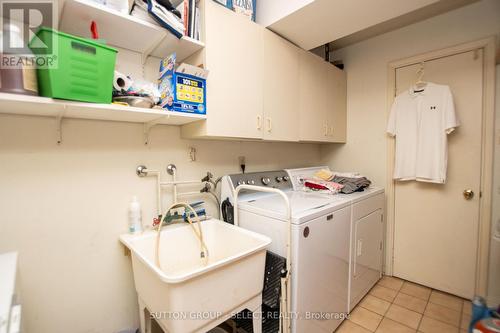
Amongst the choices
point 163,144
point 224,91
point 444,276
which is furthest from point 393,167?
point 163,144

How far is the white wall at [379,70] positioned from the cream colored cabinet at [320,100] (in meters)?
0.16

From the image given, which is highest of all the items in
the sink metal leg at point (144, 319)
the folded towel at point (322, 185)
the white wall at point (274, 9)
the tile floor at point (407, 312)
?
the white wall at point (274, 9)

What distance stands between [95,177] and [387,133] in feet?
8.65

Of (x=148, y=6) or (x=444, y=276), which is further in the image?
(x=444, y=276)

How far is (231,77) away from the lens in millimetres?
1528

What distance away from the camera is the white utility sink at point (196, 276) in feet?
3.07

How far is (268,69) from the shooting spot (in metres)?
1.75

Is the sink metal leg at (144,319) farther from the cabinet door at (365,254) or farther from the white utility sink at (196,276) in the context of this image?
the cabinet door at (365,254)

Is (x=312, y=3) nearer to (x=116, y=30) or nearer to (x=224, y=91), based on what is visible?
(x=224, y=91)

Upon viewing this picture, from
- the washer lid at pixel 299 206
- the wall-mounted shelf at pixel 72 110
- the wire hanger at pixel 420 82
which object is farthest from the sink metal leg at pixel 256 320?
the wire hanger at pixel 420 82

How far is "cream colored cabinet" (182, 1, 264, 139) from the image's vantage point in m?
1.42

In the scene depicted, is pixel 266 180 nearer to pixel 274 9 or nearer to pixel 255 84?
pixel 255 84

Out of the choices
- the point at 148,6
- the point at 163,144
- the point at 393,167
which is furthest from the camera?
the point at 393,167

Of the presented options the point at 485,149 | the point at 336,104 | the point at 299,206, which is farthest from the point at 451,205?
the point at 299,206
